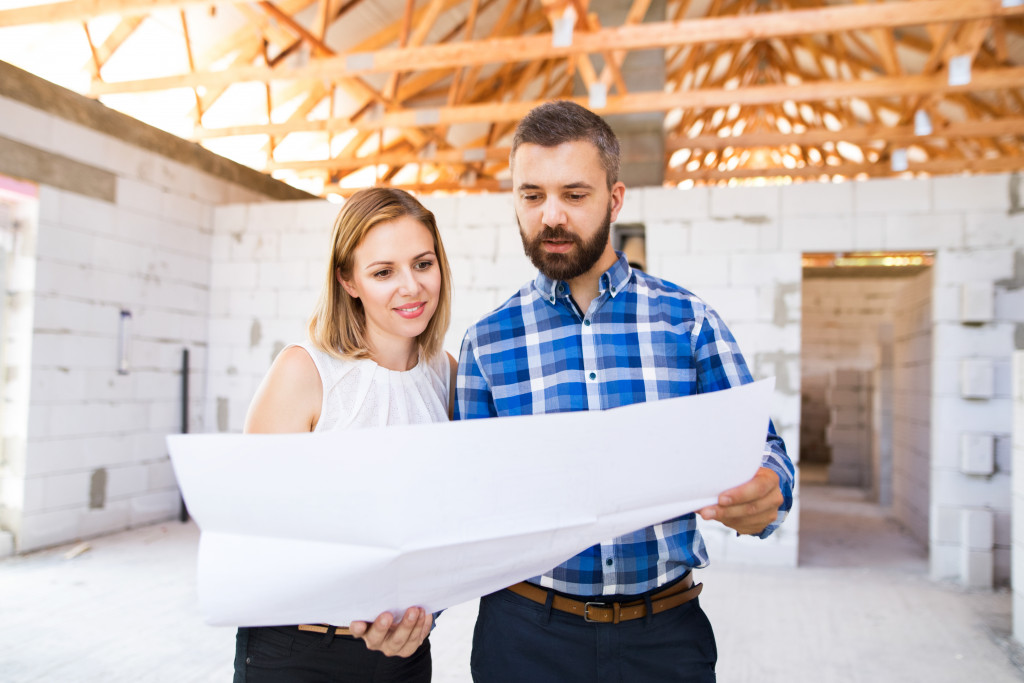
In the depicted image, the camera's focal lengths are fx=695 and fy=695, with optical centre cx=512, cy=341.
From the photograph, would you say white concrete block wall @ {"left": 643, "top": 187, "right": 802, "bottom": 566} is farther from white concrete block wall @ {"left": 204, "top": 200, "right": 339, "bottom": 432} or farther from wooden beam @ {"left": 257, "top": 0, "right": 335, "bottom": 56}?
wooden beam @ {"left": 257, "top": 0, "right": 335, "bottom": 56}

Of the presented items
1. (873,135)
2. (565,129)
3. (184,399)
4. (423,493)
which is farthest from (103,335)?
(873,135)

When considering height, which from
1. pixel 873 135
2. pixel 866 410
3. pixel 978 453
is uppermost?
pixel 873 135

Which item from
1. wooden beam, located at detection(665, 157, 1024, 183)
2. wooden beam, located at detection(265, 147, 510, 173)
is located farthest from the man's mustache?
wooden beam, located at detection(665, 157, 1024, 183)

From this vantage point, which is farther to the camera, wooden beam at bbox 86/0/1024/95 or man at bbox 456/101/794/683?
wooden beam at bbox 86/0/1024/95

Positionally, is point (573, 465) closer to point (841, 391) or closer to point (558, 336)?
point (558, 336)

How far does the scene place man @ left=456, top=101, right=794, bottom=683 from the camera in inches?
44.1

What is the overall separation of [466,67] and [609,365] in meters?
7.09

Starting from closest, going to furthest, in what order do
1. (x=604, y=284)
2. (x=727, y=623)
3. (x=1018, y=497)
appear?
(x=604, y=284), (x=1018, y=497), (x=727, y=623)

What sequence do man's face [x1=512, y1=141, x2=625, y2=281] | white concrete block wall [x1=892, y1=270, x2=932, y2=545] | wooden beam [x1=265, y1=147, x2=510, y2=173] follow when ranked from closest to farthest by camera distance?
man's face [x1=512, y1=141, x2=625, y2=281], white concrete block wall [x1=892, y1=270, x2=932, y2=545], wooden beam [x1=265, y1=147, x2=510, y2=173]

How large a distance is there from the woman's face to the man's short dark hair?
236 mm

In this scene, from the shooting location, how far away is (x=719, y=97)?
224 inches

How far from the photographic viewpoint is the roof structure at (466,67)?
467 centimetres

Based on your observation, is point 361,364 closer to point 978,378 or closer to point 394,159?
point 978,378

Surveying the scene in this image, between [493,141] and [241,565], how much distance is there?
8.52m
